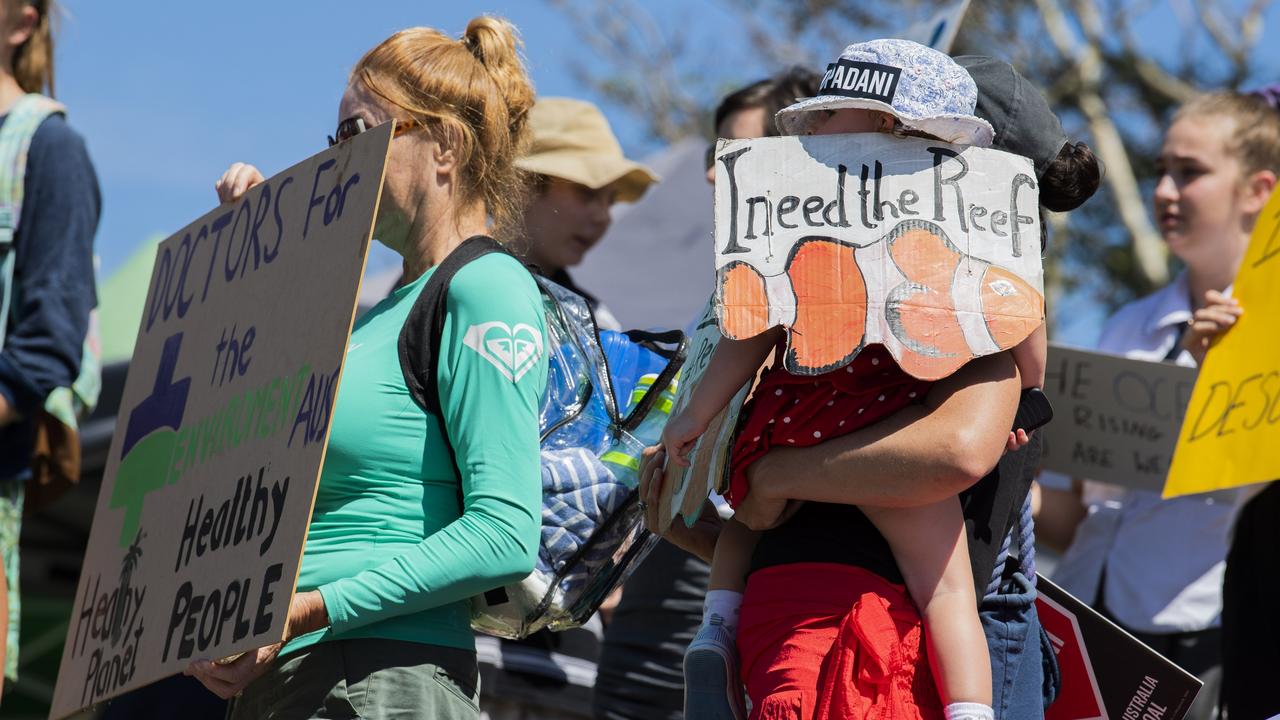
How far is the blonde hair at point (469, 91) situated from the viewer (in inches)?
101

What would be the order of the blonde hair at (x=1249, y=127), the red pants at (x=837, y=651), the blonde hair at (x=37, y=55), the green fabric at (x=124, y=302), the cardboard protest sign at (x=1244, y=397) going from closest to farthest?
the red pants at (x=837, y=651) < the cardboard protest sign at (x=1244, y=397) < the blonde hair at (x=37, y=55) < the blonde hair at (x=1249, y=127) < the green fabric at (x=124, y=302)

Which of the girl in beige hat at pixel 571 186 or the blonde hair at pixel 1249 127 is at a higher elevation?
the blonde hair at pixel 1249 127

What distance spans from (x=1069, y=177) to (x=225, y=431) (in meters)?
1.31

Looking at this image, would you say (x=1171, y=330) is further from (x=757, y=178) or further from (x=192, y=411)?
(x=192, y=411)

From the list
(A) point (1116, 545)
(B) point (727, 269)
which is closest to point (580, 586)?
(B) point (727, 269)

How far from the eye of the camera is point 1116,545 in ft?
14.1

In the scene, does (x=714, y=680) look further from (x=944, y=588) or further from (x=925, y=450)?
(x=925, y=450)

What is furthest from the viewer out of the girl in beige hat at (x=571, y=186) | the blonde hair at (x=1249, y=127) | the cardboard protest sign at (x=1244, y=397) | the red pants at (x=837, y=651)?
the girl in beige hat at (x=571, y=186)

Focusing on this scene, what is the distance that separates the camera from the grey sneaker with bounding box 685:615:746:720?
2.26 metres

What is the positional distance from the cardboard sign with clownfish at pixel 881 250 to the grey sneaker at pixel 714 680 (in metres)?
0.43

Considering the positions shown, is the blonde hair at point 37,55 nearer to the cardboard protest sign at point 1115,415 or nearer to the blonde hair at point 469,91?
the blonde hair at point 469,91

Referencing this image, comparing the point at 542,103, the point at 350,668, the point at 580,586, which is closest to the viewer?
the point at 350,668

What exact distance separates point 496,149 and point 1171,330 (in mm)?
2534

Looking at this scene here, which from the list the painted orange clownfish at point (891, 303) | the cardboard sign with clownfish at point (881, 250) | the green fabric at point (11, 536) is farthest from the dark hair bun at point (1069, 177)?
the green fabric at point (11, 536)
